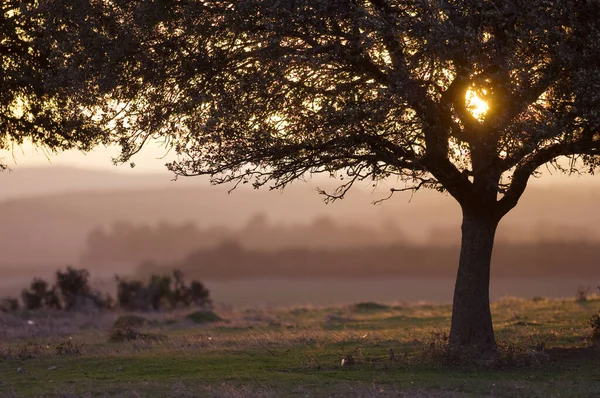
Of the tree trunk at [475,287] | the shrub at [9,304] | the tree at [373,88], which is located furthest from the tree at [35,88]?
the shrub at [9,304]

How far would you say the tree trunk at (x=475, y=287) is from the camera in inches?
854

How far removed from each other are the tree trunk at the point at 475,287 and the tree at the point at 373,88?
0.04 meters

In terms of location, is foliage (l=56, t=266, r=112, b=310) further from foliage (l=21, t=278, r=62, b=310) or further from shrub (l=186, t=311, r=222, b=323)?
shrub (l=186, t=311, r=222, b=323)

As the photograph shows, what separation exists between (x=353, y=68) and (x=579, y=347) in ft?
32.9

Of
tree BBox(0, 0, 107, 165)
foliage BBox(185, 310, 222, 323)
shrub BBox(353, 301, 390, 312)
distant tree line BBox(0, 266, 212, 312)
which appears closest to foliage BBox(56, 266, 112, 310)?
distant tree line BBox(0, 266, 212, 312)

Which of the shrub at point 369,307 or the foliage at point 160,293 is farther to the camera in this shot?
the foliage at point 160,293

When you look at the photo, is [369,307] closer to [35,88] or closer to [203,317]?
[203,317]

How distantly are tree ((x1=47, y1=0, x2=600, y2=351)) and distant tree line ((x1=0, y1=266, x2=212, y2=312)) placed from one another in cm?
2641

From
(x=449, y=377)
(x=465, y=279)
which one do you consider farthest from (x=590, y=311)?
(x=449, y=377)

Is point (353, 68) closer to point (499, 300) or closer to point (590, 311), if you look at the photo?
point (590, 311)

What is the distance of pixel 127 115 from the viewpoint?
21.8 m

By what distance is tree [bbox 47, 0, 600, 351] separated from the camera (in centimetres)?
1809

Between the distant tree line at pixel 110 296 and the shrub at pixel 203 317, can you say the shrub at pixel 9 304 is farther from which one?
the shrub at pixel 203 317

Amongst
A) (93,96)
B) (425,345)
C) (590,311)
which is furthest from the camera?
(590,311)
